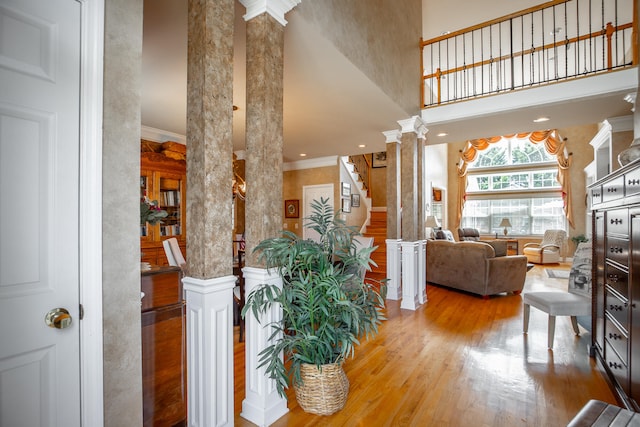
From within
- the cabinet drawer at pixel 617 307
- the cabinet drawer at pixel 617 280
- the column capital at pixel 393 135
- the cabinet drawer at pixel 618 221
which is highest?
the column capital at pixel 393 135

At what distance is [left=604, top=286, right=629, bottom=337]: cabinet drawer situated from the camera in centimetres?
188

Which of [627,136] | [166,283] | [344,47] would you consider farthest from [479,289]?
[166,283]

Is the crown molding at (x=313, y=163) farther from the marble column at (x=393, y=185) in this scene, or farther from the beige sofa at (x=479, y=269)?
the beige sofa at (x=479, y=269)

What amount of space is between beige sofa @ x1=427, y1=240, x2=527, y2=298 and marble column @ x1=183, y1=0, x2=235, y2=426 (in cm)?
431

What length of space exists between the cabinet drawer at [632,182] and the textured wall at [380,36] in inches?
84.7

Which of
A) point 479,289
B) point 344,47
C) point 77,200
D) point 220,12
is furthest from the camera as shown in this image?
point 479,289

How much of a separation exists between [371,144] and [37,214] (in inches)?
213

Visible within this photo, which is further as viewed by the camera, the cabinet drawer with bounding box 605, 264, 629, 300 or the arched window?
the arched window

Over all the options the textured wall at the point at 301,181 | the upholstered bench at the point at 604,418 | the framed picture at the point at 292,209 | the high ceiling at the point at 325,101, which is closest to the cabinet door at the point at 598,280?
the upholstered bench at the point at 604,418

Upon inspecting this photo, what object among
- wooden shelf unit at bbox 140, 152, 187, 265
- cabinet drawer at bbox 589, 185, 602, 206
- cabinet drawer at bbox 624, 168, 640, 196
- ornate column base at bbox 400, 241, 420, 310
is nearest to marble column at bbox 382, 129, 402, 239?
ornate column base at bbox 400, 241, 420, 310

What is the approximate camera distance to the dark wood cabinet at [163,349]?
5.13 feet

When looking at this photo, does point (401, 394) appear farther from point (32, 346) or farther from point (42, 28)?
point (42, 28)

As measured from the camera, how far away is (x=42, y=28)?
3.47 ft

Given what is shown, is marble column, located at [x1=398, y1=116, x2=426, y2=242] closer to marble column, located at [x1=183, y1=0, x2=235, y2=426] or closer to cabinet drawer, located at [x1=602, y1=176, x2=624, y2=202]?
cabinet drawer, located at [x1=602, y1=176, x2=624, y2=202]
